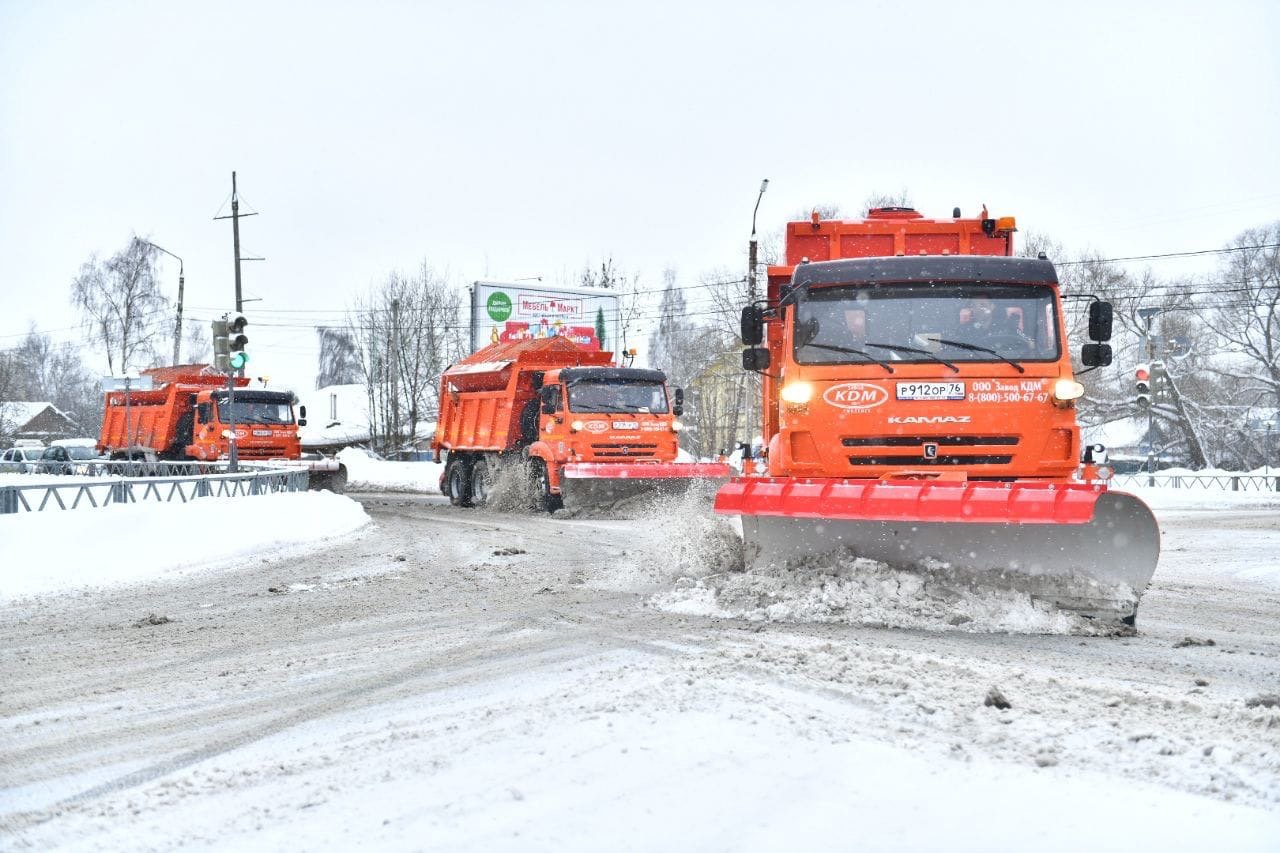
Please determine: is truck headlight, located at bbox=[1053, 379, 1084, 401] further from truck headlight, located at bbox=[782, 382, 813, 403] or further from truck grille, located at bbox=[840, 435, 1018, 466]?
truck headlight, located at bbox=[782, 382, 813, 403]

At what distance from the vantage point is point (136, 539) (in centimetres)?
1216

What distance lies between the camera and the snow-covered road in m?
3.61

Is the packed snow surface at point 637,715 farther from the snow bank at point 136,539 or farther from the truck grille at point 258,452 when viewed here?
the truck grille at point 258,452

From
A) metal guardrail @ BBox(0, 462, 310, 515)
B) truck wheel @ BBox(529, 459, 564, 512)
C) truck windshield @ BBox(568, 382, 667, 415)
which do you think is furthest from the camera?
truck wheel @ BBox(529, 459, 564, 512)

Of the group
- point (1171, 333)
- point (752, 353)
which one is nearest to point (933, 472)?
point (752, 353)

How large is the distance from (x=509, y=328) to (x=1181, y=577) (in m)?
30.4

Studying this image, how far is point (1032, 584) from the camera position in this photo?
24.5 ft

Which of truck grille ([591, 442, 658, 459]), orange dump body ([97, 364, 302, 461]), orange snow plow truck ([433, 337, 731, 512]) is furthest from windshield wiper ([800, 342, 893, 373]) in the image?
orange dump body ([97, 364, 302, 461])

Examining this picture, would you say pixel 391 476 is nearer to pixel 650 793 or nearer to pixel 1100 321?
pixel 1100 321

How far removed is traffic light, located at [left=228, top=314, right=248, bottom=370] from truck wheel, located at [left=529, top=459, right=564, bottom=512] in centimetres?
507

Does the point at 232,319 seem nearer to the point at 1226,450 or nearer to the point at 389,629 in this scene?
the point at 389,629

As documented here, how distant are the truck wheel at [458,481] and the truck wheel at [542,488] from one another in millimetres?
3194

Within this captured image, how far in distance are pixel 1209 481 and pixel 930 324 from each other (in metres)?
31.0

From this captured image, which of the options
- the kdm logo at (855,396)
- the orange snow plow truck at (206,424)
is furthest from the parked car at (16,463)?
the kdm logo at (855,396)
